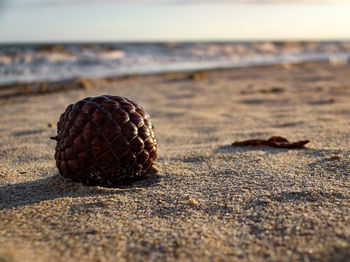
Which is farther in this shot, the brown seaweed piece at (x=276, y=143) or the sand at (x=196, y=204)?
the brown seaweed piece at (x=276, y=143)

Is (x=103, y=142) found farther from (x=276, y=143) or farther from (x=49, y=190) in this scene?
(x=276, y=143)

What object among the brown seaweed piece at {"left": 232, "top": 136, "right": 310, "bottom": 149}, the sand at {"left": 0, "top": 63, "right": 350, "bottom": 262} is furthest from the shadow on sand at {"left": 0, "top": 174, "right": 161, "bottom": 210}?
the brown seaweed piece at {"left": 232, "top": 136, "right": 310, "bottom": 149}

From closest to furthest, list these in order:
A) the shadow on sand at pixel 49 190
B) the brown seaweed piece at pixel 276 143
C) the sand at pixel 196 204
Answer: the sand at pixel 196 204
the shadow on sand at pixel 49 190
the brown seaweed piece at pixel 276 143

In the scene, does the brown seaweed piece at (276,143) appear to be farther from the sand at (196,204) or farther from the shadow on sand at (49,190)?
the shadow on sand at (49,190)

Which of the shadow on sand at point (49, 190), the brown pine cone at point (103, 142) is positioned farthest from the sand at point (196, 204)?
the brown pine cone at point (103, 142)

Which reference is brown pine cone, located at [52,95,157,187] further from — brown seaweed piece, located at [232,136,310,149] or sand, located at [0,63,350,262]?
brown seaweed piece, located at [232,136,310,149]

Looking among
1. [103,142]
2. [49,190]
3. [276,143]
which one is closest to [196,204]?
[103,142]
